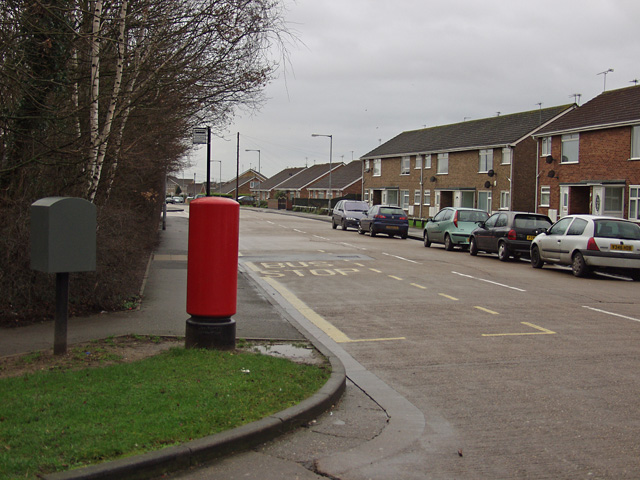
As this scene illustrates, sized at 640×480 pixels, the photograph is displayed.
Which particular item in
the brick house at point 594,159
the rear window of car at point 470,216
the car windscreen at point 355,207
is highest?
the brick house at point 594,159

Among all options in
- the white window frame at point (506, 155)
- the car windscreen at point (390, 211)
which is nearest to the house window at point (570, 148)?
the white window frame at point (506, 155)

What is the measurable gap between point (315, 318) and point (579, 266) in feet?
30.4

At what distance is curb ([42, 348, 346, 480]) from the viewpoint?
13.0ft

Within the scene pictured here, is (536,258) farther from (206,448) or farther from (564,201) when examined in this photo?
(564,201)

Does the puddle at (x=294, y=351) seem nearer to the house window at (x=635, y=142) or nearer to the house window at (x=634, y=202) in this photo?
the house window at (x=634, y=202)

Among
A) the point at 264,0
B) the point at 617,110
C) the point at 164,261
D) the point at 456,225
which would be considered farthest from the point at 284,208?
the point at 264,0

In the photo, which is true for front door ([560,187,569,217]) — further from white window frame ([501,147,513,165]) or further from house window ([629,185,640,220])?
white window frame ([501,147,513,165])

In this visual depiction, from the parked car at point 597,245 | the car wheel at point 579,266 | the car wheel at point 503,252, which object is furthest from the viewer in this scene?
the car wheel at point 503,252

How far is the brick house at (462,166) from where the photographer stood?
4303cm

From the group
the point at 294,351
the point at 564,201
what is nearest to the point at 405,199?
the point at 564,201

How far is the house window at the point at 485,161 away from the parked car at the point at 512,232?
25167mm

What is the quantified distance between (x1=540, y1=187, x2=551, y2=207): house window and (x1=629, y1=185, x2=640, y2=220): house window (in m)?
7.02

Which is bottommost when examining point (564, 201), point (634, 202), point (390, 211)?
point (390, 211)

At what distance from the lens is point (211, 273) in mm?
6988
